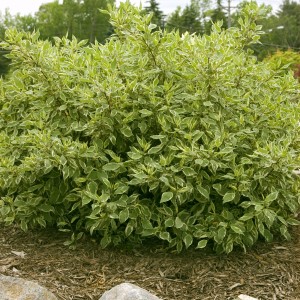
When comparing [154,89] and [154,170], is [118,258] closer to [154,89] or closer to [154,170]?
[154,170]

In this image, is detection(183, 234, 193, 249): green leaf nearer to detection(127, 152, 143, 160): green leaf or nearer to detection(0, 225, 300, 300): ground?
detection(0, 225, 300, 300): ground

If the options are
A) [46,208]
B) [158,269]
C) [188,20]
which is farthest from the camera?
[188,20]

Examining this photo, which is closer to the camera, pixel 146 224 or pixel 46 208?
pixel 146 224

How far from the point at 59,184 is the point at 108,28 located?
37961 millimetres

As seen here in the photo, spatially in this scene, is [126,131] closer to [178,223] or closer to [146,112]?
[146,112]

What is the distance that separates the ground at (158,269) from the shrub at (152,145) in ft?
0.43

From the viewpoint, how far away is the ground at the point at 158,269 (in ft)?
9.97

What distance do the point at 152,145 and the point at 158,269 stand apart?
33.2 inches

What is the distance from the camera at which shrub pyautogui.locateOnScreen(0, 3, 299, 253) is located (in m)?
3.16

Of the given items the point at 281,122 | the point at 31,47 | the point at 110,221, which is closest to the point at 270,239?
the point at 281,122

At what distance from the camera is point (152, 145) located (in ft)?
11.5

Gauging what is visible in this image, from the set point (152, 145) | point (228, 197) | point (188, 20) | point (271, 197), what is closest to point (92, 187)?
point (152, 145)

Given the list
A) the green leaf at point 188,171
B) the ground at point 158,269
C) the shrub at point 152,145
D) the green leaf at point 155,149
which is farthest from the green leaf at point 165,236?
the green leaf at point 155,149

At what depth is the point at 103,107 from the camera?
316 cm
